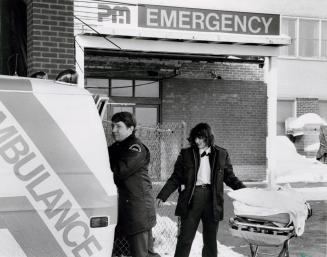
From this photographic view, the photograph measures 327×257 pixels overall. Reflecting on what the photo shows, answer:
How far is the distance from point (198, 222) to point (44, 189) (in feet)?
8.47

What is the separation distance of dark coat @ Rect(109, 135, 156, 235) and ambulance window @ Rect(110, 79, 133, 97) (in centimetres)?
1117

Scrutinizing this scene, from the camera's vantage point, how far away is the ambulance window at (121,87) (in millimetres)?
16047

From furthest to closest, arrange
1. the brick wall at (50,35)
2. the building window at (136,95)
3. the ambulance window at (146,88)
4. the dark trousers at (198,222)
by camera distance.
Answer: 1. the ambulance window at (146,88)
2. the building window at (136,95)
3. the brick wall at (50,35)
4. the dark trousers at (198,222)

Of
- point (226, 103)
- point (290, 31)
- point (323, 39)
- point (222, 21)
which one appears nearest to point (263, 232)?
point (222, 21)

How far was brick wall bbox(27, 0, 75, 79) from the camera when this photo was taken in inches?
282

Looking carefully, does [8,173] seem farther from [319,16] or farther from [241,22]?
[319,16]

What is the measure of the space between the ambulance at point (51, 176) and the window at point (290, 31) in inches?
644

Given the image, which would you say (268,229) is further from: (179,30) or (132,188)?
(179,30)

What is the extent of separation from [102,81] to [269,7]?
21.5 feet

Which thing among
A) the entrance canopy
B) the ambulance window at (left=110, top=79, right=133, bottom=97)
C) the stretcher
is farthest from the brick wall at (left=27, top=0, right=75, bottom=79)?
the ambulance window at (left=110, top=79, right=133, bottom=97)

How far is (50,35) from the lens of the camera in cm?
722

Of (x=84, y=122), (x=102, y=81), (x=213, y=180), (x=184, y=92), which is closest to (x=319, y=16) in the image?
(x=184, y=92)

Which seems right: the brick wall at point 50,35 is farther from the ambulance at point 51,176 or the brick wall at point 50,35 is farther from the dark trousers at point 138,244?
the ambulance at point 51,176

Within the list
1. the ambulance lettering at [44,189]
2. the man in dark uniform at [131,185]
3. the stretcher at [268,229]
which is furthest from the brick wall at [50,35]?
the ambulance lettering at [44,189]
